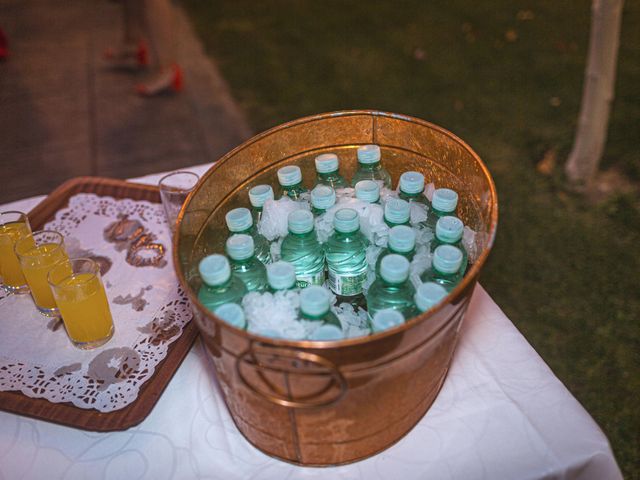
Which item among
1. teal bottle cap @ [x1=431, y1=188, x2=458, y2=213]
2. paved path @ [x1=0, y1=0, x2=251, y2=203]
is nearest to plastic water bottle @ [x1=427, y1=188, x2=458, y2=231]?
teal bottle cap @ [x1=431, y1=188, x2=458, y2=213]

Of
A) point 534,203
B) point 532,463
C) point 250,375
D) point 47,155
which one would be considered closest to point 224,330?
point 250,375

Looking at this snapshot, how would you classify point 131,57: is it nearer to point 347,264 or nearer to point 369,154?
point 369,154

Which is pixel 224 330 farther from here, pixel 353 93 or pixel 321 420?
pixel 353 93

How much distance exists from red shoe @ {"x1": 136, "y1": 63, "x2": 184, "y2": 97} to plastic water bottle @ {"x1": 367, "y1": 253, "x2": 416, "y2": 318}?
116 inches

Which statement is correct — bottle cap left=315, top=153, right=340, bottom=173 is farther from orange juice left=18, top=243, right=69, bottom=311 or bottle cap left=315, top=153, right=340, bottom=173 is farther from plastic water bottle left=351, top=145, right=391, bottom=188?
orange juice left=18, top=243, right=69, bottom=311

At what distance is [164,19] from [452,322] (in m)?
3.00

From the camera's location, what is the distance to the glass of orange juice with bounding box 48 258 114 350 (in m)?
0.98

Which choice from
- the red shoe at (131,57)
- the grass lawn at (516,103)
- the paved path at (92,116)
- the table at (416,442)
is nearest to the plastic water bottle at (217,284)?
the table at (416,442)

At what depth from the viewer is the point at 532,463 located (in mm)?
819

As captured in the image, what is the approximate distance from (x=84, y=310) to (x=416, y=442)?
60cm

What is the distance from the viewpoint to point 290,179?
102 centimetres

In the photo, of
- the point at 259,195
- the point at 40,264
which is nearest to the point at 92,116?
the point at 40,264

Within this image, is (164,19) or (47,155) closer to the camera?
(47,155)

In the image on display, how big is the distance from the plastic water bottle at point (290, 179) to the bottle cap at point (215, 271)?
27cm
